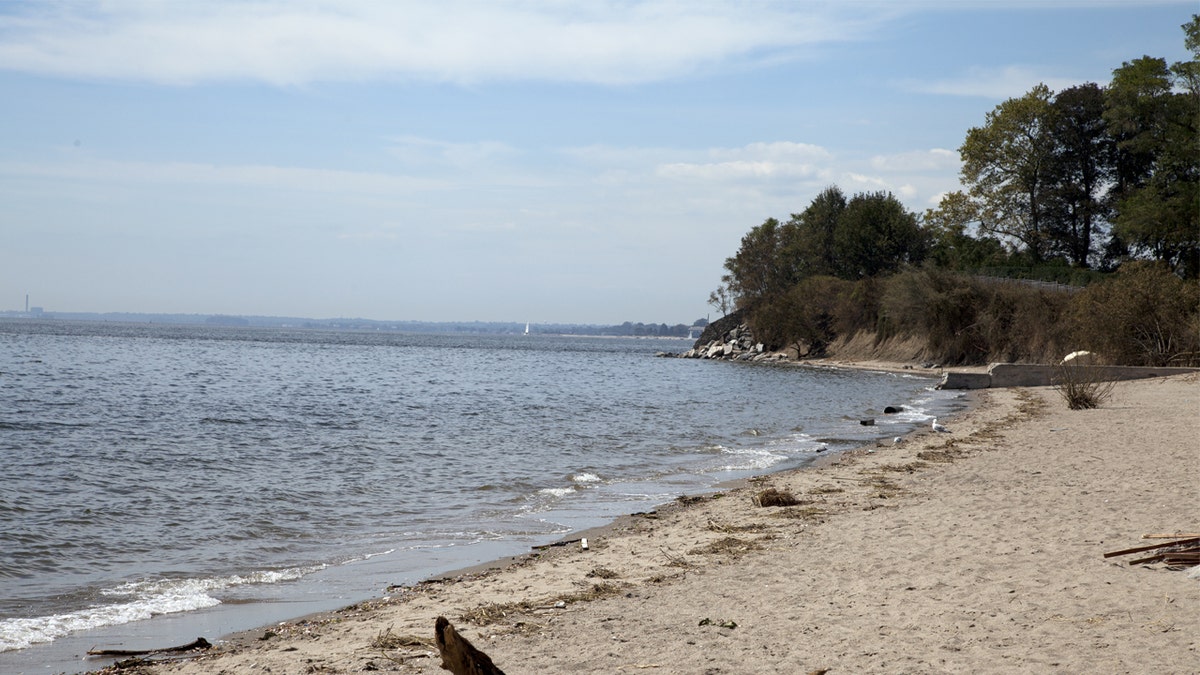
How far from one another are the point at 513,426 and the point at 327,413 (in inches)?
268

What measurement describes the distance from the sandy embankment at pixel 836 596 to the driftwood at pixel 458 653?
1341mm

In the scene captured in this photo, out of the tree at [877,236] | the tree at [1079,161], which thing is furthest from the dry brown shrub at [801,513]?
the tree at [877,236]

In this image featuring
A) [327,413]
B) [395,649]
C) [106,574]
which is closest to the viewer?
[395,649]

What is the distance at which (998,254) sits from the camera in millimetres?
61500

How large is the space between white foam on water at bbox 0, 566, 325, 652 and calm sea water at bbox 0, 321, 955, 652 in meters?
0.03

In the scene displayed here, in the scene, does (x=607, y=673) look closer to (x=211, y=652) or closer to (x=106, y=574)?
(x=211, y=652)

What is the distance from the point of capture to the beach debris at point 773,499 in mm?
12086

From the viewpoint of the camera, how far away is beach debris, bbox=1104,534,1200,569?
7232 millimetres

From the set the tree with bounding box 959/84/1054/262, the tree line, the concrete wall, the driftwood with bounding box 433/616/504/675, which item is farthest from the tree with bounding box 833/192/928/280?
the driftwood with bounding box 433/616/504/675

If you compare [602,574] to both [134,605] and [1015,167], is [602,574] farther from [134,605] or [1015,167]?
[1015,167]

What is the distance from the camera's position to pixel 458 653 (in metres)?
4.38

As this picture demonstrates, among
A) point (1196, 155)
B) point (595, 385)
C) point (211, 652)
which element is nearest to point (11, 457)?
point (211, 652)

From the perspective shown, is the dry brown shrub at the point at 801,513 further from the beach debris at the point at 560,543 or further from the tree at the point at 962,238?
the tree at the point at 962,238

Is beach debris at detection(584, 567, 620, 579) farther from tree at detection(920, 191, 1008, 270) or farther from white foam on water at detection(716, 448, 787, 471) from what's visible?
tree at detection(920, 191, 1008, 270)
